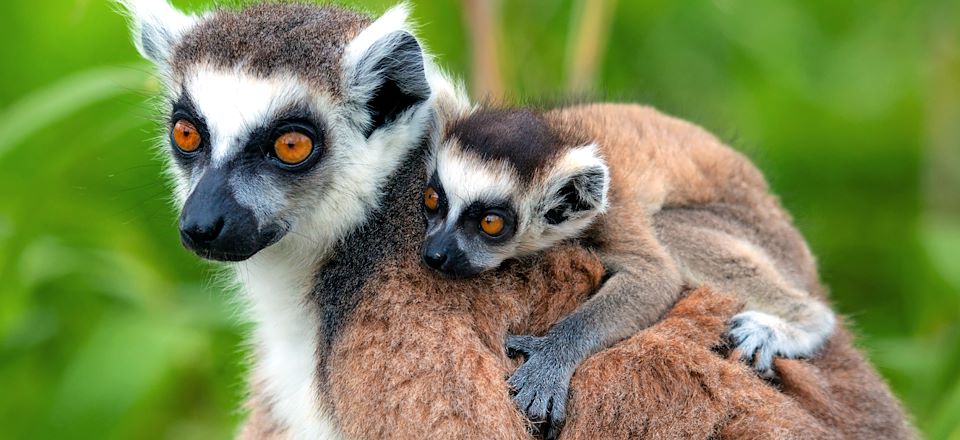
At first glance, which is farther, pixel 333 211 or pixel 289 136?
pixel 333 211

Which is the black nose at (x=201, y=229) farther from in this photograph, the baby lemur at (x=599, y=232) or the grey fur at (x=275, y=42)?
the baby lemur at (x=599, y=232)

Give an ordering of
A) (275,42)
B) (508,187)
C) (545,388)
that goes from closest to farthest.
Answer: (545,388) < (275,42) < (508,187)

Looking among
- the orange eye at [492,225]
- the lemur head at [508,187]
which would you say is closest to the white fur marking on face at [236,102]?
the lemur head at [508,187]

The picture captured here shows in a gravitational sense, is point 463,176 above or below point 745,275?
below

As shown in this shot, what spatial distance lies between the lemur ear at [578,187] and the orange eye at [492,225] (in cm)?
22

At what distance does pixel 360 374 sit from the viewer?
12.9ft

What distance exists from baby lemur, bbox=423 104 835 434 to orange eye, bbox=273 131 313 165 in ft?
1.72

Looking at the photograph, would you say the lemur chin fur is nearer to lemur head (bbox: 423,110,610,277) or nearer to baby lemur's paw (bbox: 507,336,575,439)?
lemur head (bbox: 423,110,610,277)

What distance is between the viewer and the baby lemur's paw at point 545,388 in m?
3.86

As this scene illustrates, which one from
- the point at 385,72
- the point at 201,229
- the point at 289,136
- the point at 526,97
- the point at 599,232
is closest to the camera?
the point at 201,229

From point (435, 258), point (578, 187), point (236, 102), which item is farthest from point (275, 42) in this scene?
point (578, 187)

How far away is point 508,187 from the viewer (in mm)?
4305

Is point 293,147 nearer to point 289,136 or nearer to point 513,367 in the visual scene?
point 289,136

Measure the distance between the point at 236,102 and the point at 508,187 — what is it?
111cm
